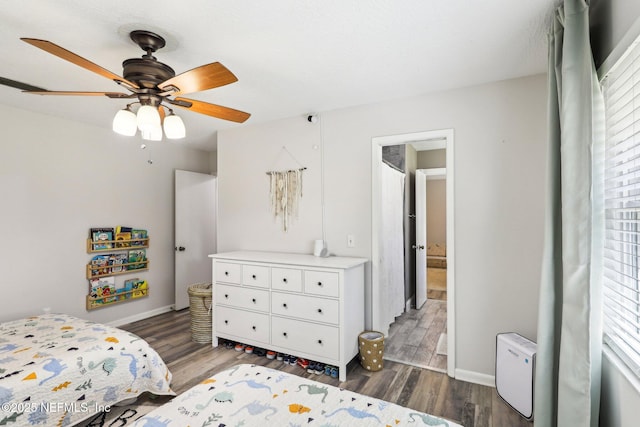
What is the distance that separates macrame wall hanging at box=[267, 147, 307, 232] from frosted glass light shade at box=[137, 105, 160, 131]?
1780mm

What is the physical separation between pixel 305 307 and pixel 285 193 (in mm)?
1305

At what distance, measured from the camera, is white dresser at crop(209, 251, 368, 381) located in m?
2.66

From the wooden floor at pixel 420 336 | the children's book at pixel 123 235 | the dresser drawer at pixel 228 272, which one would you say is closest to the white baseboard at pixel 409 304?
the wooden floor at pixel 420 336

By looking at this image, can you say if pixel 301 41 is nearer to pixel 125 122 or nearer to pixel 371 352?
pixel 125 122

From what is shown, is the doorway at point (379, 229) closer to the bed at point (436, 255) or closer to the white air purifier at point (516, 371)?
the white air purifier at point (516, 371)

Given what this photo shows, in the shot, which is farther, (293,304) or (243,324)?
(243,324)

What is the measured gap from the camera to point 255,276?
3062 millimetres

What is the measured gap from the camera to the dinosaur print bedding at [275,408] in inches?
50.0

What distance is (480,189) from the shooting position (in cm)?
262

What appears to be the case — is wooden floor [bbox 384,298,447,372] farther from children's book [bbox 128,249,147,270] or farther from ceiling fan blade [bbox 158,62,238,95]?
children's book [bbox 128,249,147,270]

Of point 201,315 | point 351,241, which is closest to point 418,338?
point 351,241

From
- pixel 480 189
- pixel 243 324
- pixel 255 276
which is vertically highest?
pixel 480 189

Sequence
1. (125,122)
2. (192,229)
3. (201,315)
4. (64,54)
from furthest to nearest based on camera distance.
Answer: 1. (192,229)
2. (201,315)
3. (125,122)
4. (64,54)

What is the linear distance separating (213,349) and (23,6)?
118 inches
